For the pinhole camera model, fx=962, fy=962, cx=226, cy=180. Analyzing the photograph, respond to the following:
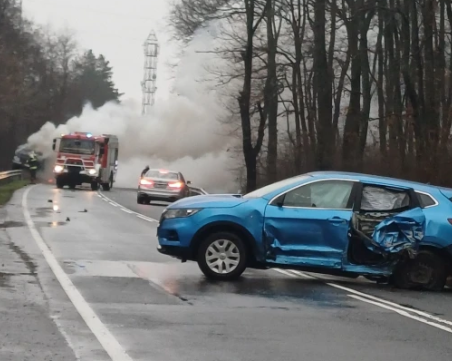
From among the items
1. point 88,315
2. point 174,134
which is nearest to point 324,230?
point 88,315

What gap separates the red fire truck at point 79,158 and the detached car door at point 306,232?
32522 mm

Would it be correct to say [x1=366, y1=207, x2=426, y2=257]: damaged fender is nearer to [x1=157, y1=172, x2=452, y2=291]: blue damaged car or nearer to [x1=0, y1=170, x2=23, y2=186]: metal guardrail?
[x1=157, y1=172, x2=452, y2=291]: blue damaged car

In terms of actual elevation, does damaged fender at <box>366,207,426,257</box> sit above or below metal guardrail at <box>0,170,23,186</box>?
below

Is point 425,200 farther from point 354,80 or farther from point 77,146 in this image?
point 77,146

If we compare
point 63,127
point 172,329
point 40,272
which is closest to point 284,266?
point 40,272

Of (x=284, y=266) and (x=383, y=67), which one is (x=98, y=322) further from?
(x=383, y=67)

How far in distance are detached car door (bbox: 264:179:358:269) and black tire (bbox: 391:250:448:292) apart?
1.04 meters

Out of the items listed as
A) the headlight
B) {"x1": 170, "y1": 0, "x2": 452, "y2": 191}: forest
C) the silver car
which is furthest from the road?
the silver car

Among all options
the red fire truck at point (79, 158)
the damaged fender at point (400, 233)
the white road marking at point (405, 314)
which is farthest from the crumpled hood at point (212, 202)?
the red fire truck at point (79, 158)

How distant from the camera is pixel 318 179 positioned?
44.1ft

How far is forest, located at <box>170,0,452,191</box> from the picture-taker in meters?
A: 25.7

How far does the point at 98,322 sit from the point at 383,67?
34105 mm

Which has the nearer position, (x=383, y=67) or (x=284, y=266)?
(x=284, y=266)

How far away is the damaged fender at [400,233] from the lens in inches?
521
